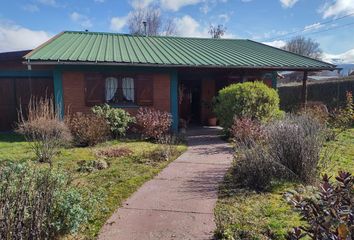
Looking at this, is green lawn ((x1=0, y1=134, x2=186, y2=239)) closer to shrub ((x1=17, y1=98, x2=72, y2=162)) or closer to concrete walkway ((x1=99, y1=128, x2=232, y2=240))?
concrete walkway ((x1=99, y1=128, x2=232, y2=240))

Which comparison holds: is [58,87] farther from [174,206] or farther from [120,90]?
[174,206]

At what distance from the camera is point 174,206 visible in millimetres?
4891

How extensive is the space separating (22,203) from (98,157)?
4.98 m

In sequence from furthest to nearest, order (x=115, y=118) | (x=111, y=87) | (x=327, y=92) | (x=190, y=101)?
(x=327, y=92) → (x=190, y=101) → (x=111, y=87) → (x=115, y=118)

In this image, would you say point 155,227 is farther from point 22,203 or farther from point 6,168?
point 6,168

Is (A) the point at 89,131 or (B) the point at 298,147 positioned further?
(A) the point at 89,131

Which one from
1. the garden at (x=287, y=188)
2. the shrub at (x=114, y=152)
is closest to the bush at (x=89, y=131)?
the shrub at (x=114, y=152)

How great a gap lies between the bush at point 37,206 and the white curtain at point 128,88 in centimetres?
875

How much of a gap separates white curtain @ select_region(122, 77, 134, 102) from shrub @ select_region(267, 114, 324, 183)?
7.55 meters

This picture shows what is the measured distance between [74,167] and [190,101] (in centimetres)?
969

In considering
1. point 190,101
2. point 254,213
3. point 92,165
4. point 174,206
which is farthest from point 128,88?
point 254,213

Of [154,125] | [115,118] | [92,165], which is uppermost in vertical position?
[115,118]

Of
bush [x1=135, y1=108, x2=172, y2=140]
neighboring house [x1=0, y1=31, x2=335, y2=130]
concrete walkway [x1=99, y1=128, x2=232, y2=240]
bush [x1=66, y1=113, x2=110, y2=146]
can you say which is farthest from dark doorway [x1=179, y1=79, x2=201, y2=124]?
concrete walkway [x1=99, y1=128, x2=232, y2=240]

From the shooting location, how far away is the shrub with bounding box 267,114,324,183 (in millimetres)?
5652
